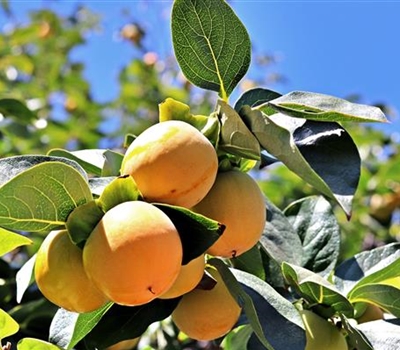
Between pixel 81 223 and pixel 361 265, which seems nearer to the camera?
pixel 81 223

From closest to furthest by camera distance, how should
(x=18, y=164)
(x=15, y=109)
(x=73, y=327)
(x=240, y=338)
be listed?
(x=18, y=164), (x=73, y=327), (x=240, y=338), (x=15, y=109)

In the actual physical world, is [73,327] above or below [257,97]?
below

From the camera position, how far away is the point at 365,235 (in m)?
2.40

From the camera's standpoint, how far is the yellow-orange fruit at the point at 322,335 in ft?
2.69

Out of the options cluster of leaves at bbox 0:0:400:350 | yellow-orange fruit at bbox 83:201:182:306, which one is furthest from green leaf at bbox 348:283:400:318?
yellow-orange fruit at bbox 83:201:182:306

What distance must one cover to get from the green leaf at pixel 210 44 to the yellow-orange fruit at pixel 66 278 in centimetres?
26

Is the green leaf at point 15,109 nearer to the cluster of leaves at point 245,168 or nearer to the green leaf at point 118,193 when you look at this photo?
the cluster of leaves at point 245,168

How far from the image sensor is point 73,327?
0.82 metres

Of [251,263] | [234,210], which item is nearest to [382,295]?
[251,263]

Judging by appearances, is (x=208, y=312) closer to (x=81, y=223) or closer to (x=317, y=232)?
(x=81, y=223)

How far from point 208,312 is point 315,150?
8.8 inches

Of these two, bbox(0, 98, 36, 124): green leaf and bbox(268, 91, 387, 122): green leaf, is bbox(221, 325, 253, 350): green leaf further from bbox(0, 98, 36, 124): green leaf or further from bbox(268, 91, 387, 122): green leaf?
bbox(0, 98, 36, 124): green leaf

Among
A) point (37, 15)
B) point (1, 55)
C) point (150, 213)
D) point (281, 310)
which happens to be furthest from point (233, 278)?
point (37, 15)

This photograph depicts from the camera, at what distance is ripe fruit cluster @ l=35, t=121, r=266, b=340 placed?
0.62m
